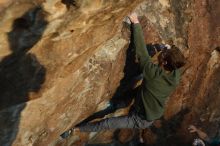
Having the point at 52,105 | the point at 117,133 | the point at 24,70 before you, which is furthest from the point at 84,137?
the point at 24,70

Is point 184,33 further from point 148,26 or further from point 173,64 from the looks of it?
point 173,64

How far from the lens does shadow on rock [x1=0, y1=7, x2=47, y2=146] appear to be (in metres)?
4.33

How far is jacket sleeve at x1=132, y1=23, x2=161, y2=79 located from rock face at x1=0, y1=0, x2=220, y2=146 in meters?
0.30

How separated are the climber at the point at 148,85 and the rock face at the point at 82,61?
11.4 inches

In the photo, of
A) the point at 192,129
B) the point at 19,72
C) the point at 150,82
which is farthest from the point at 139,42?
the point at 192,129

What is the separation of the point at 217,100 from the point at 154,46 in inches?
125

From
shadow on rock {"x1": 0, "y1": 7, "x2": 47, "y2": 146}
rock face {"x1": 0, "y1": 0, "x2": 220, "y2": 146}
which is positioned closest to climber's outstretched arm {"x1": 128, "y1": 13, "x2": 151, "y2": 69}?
rock face {"x1": 0, "y1": 0, "x2": 220, "y2": 146}

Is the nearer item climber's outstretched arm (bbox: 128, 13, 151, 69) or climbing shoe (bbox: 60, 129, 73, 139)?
climber's outstretched arm (bbox: 128, 13, 151, 69)

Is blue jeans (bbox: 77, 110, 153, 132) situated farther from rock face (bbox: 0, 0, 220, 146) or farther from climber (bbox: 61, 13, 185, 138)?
rock face (bbox: 0, 0, 220, 146)

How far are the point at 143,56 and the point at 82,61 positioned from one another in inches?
38.2

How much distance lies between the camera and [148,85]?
6.40 meters

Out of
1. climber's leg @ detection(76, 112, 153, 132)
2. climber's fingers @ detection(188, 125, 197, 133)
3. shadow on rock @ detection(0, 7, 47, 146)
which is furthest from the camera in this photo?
climber's fingers @ detection(188, 125, 197, 133)

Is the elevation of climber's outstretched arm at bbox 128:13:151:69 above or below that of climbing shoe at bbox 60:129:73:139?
above

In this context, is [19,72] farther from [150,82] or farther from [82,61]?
[150,82]
